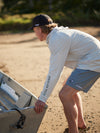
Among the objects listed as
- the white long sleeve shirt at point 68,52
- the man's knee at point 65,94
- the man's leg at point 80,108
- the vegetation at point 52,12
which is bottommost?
the vegetation at point 52,12

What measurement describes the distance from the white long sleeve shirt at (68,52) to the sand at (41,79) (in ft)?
3.71

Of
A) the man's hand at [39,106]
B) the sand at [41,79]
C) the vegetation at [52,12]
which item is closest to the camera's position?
the man's hand at [39,106]

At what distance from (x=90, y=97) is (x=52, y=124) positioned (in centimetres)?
129

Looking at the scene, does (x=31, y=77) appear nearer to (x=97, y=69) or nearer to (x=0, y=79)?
(x=0, y=79)

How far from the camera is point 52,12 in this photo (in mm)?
18094

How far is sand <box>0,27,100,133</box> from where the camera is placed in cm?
386

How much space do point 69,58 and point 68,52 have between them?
0.11 metres

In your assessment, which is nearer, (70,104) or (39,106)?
(39,106)

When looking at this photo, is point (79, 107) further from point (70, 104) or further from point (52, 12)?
point (52, 12)

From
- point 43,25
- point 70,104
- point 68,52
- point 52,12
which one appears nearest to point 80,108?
point 70,104

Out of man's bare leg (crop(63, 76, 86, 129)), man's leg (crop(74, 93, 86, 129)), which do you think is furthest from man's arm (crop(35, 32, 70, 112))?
man's leg (crop(74, 93, 86, 129))

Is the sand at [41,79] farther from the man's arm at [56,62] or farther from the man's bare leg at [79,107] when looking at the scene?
the man's arm at [56,62]

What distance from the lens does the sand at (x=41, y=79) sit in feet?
12.7

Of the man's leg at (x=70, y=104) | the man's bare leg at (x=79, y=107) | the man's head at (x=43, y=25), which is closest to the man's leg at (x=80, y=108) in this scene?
the man's bare leg at (x=79, y=107)
